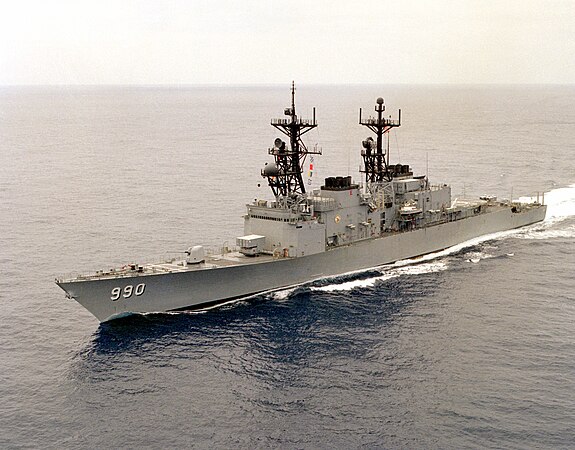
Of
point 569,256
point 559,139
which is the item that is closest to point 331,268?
point 569,256

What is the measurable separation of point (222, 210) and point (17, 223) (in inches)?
753

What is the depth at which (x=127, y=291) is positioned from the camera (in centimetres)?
4072

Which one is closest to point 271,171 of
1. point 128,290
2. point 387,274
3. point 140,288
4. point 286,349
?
point 387,274

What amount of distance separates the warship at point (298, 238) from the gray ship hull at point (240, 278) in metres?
0.06

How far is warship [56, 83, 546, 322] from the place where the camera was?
41.3 meters

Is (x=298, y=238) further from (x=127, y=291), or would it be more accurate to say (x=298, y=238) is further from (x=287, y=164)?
(x=127, y=291)

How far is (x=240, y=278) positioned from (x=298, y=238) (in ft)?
17.1

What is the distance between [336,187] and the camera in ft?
170

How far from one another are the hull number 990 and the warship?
0.19 ft

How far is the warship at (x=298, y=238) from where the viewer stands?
136ft

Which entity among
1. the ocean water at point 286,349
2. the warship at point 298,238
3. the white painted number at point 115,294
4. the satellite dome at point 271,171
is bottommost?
the ocean water at point 286,349

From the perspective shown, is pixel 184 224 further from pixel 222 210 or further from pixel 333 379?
pixel 333 379

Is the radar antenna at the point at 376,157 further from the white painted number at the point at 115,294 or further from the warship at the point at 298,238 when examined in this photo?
the white painted number at the point at 115,294

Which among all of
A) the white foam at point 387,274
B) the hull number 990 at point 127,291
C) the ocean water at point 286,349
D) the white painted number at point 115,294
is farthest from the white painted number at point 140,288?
the white foam at point 387,274
